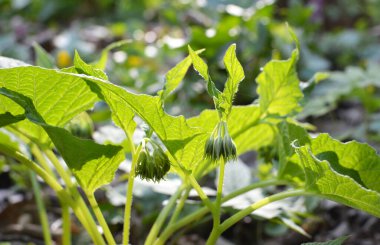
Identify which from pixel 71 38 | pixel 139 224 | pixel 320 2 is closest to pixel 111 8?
pixel 71 38

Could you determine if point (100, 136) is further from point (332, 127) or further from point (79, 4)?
point (79, 4)

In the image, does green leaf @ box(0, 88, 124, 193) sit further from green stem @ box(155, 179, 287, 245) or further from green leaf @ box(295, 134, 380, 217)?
green leaf @ box(295, 134, 380, 217)

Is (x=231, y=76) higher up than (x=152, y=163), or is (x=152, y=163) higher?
(x=231, y=76)

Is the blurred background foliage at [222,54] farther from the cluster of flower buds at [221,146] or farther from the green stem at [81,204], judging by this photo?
the cluster of flower buds at [221,146]

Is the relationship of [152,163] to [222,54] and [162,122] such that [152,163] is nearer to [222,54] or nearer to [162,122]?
[162,122]

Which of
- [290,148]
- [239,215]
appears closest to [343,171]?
[290,148]

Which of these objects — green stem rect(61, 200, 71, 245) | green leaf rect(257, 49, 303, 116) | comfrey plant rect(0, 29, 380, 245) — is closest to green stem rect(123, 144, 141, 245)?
comfrey plant rect(0, 29, 380, 245)
